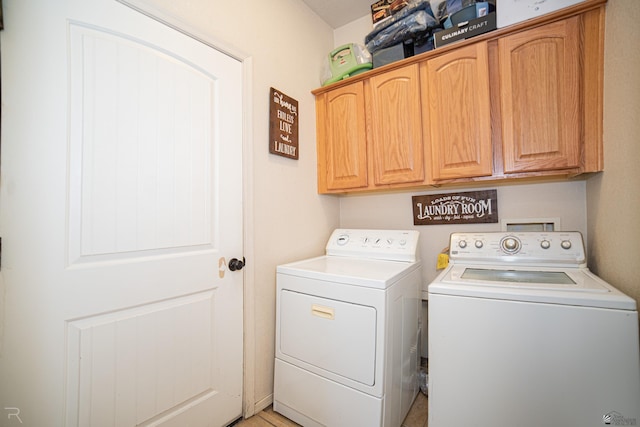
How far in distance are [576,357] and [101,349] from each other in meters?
1.71

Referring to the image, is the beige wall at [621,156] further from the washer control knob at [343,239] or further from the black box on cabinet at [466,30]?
the washer control knob at [343,239]

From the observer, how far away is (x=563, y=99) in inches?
50.0

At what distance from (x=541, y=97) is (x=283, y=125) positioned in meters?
1.43

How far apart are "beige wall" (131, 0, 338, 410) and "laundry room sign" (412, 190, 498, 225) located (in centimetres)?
80

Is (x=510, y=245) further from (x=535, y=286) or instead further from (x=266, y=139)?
(x=266, y=139)

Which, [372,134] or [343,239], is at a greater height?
[372,134]

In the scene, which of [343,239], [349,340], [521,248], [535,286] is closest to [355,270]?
[349,340]

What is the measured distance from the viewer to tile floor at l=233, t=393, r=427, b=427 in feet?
4.71

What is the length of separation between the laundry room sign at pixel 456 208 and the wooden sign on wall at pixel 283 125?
3.32 feet

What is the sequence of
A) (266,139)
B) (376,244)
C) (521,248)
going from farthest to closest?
1. (376,244)
2. (266,139)
3. (521,248)

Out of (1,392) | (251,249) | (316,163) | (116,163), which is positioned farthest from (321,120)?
(1,392)

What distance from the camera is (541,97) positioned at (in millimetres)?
1314

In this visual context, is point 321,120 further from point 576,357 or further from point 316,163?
point 576,357

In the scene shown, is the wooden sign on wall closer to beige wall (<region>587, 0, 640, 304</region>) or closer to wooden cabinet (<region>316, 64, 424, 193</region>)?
wooden cabinet (<region>316, 64, 424, 193</region>)
